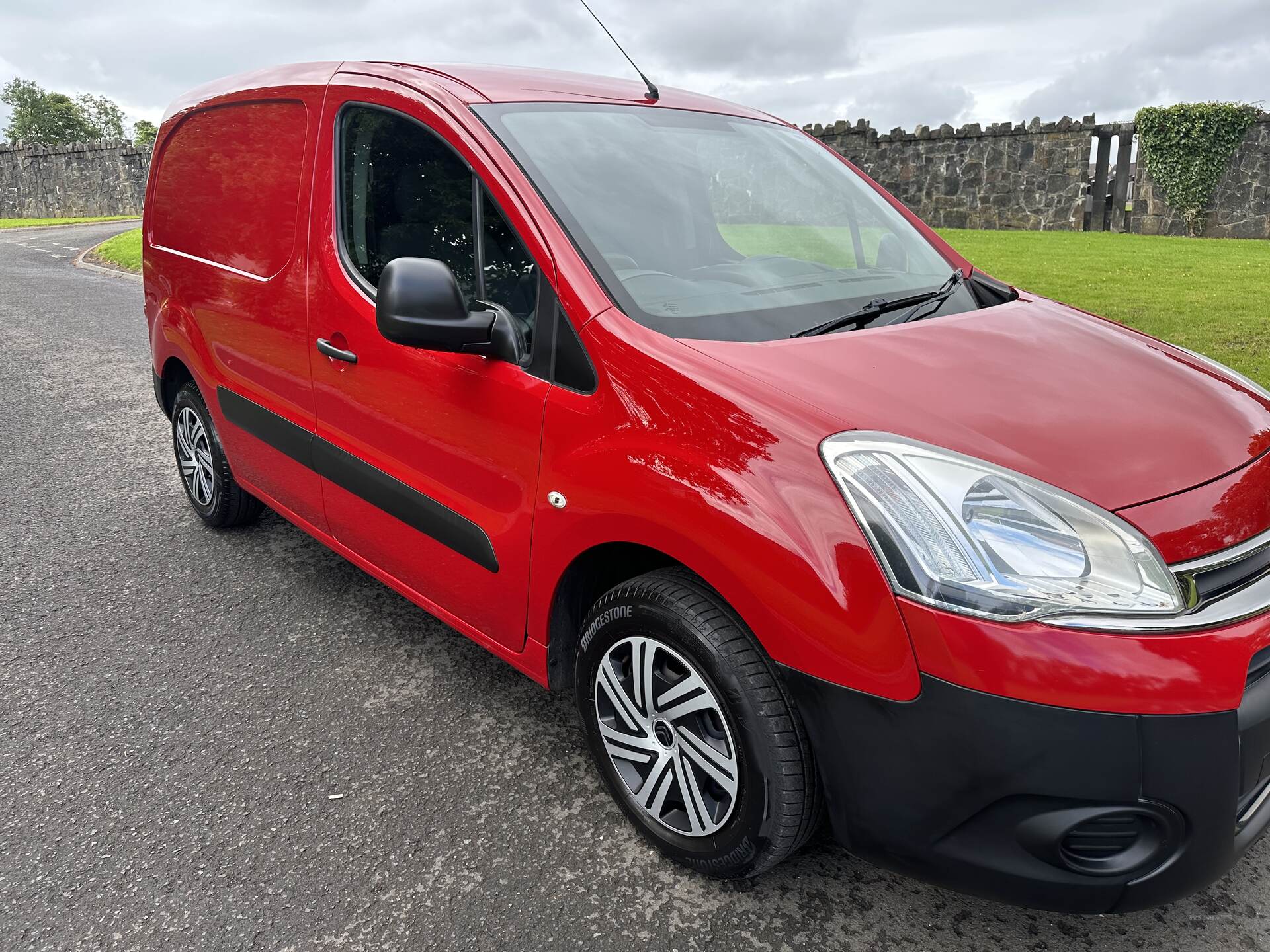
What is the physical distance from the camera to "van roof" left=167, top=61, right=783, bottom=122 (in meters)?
2.63

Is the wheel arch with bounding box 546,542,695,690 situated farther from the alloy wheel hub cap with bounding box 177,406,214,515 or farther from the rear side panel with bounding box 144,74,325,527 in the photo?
the alloy wheel hub cap with bounding box 177,406,214,515

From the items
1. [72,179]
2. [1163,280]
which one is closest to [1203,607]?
[1163,280]

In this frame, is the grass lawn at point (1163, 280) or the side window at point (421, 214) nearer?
the side window at point (421, 214)

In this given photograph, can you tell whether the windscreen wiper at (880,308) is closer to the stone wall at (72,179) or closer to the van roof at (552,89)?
the van roof at (552,89)

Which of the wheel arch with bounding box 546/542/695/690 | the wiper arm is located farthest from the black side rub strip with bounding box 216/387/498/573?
the wiper arm

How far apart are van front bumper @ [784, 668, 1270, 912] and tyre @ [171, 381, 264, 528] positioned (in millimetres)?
2977

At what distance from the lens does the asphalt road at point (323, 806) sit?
2.03 m

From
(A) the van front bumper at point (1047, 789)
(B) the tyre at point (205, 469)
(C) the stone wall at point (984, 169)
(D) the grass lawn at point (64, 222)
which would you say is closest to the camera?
(A) the van front bumper at point (1047, 789)

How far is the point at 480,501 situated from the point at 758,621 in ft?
2.95

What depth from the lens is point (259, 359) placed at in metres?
3.27

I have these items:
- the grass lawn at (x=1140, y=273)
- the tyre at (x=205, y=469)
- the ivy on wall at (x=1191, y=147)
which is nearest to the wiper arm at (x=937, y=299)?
the grass lawn at (x=1140, y=273)

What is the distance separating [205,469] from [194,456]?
0.35 feet

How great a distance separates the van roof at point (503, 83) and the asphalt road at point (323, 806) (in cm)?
176

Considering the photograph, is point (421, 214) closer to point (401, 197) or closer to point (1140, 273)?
point (401, 197)
